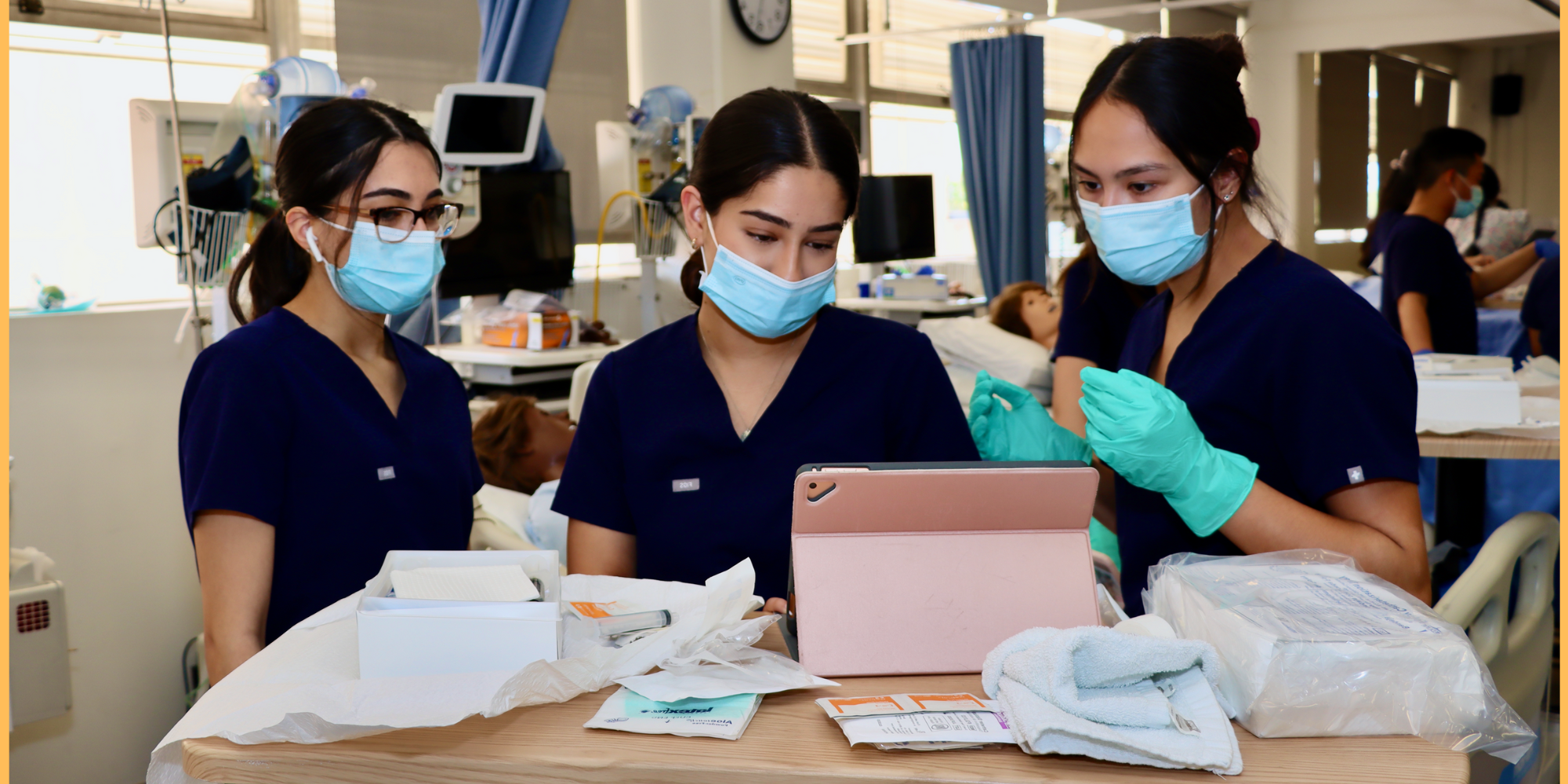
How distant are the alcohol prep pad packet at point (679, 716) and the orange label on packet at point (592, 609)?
0.16 meters

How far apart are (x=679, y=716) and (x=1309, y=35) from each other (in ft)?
31.7

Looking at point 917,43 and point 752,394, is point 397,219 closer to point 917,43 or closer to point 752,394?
point 752,394

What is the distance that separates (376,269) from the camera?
1611 millimetres

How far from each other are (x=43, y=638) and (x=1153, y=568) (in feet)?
7.90

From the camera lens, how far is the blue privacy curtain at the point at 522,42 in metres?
4.32

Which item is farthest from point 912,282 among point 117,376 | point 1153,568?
point 1153,568

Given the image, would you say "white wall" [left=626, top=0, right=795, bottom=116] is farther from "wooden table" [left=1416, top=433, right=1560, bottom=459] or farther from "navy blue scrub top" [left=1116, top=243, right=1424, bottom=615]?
"navy blue scrub top" [left=1116, top=243, right=1424, bottom=615]

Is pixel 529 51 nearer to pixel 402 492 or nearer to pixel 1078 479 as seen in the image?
pixel 402 492

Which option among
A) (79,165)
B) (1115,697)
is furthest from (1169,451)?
(79,165)

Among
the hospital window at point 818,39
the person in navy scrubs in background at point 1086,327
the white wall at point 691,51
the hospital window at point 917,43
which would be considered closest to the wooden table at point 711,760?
the person in navy scrubs in background at point 1086,327

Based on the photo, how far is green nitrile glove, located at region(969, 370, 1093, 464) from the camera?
5.48 ft

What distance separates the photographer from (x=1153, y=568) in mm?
1216

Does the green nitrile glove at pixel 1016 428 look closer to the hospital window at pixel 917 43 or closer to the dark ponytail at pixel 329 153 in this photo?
the dark ponytail at pixel 329 153

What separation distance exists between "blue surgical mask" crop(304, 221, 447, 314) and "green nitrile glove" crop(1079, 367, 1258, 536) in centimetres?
96
